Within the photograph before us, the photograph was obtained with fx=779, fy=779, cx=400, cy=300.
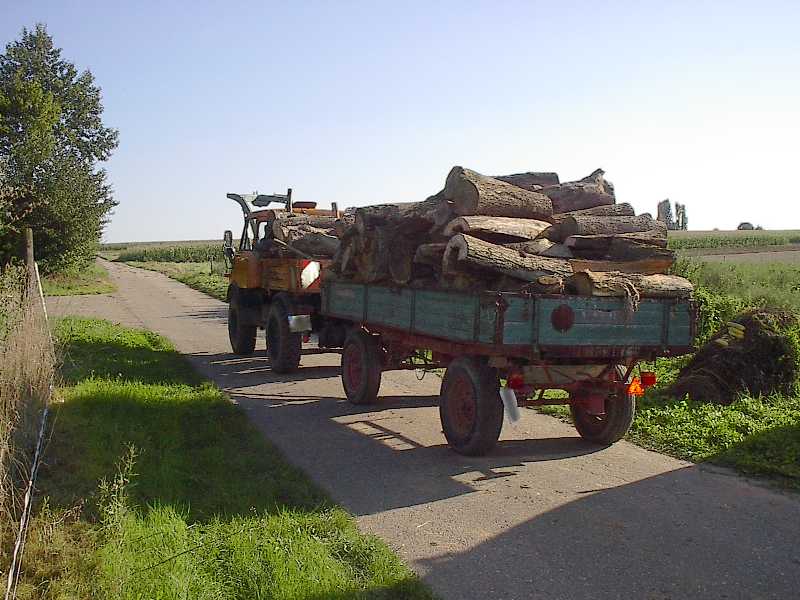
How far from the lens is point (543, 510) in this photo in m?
5.81

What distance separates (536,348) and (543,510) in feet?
4.38

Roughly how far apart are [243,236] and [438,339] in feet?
26.3

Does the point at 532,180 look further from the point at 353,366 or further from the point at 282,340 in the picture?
the point at 282,340

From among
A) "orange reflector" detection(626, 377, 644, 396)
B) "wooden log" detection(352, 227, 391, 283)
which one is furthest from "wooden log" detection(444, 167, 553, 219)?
"orange reflector" detection(626, 377, 644, 396)

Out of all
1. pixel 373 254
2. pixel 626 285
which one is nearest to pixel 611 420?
pixel 626 285

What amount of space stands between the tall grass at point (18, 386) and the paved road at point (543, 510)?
227cm

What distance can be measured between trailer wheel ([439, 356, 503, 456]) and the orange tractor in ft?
14.9

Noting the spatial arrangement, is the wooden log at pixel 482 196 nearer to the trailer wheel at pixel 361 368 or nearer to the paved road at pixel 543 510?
the paved road at pixel 543 510

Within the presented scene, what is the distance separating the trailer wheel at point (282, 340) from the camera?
12.0 metres

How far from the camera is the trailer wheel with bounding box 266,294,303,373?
474 inches

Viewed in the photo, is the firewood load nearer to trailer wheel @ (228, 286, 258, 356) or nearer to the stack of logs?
the stack of logs

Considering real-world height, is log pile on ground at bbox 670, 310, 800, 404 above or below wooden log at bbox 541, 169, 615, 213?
below

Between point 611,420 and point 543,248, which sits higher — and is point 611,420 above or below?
below

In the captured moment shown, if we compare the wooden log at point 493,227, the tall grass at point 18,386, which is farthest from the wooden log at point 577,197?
the tall grass at point 18,386
